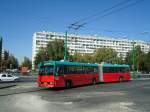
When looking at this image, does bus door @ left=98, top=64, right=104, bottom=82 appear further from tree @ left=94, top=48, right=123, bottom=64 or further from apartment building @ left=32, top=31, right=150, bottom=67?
apartment building @ left=32, top=31, right=150, bottom=67

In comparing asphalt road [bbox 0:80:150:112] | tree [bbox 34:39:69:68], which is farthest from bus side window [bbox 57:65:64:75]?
tree [bbox 34:39:69:68]

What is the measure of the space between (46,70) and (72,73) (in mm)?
3116

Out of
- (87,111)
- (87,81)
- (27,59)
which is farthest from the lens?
Answer: (27,59)

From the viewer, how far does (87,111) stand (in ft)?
39.5

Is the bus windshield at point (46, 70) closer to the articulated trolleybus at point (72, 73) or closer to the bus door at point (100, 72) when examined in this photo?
the articulated trolleybus at point (72, 73)

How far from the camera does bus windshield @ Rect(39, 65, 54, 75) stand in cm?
2402

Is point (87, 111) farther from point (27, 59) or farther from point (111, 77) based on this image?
point (27, 59)

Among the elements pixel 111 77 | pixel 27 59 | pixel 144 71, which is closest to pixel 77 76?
pixel 111 77

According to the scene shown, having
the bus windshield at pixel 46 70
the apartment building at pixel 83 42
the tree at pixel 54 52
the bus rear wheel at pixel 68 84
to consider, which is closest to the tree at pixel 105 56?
the tree at pixel 54 52

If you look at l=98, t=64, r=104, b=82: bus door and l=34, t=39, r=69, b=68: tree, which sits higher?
l=34, t=39, r=69, b=68: tree

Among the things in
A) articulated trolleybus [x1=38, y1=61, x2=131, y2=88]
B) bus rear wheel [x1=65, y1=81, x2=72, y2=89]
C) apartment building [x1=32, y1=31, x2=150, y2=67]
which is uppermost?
apartment building [x1=32, y1=31, x2=150, y2=67]

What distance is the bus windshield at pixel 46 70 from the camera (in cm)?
2402

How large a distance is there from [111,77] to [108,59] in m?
67.8

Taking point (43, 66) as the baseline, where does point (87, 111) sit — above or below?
below
